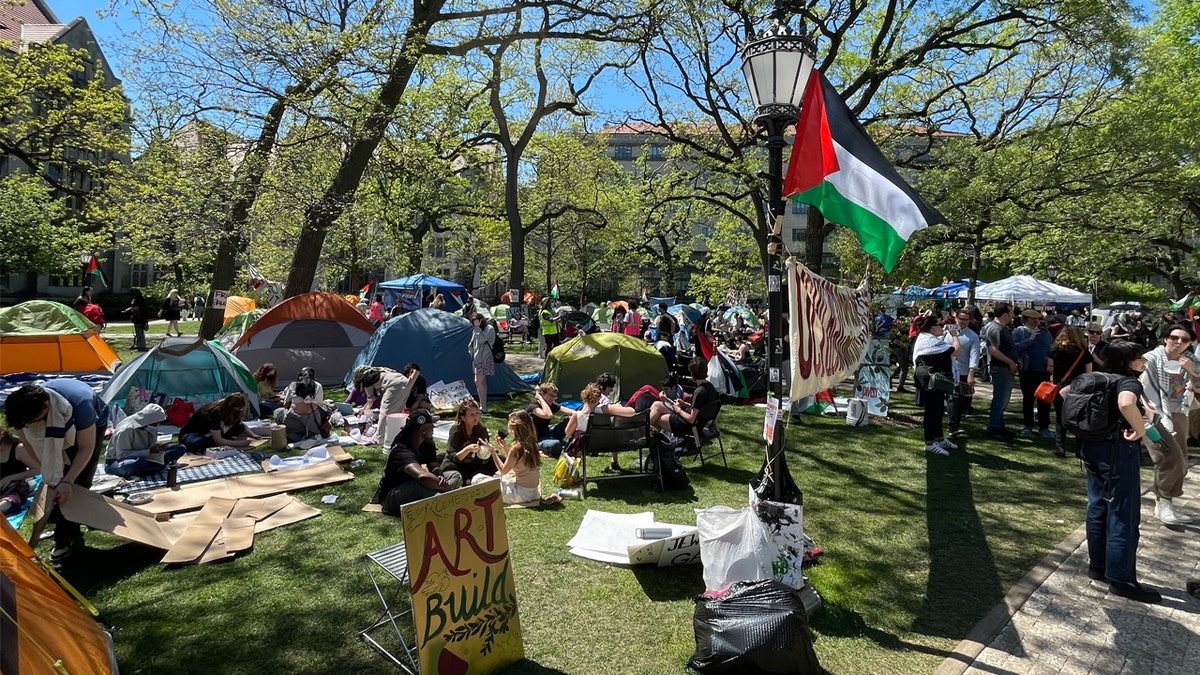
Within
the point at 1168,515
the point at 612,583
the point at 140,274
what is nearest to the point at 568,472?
the point at 612,583

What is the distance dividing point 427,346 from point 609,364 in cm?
324

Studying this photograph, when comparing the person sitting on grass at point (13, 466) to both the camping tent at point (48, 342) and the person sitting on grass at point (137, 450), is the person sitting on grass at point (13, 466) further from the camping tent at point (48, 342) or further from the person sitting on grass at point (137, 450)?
the camping tent at point (48, 342)

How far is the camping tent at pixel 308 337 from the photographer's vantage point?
1191 cm

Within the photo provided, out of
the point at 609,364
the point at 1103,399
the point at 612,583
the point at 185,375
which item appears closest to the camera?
the point at 1103,399

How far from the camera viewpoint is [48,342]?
472 inches

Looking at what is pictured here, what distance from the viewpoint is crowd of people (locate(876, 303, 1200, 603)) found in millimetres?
4371

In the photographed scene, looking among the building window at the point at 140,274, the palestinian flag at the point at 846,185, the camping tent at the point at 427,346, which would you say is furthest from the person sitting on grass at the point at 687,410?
the building window at the point at 140,274

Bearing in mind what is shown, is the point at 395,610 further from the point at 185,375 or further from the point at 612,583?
the point at 185,375

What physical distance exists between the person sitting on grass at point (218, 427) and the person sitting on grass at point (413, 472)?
11.0ft

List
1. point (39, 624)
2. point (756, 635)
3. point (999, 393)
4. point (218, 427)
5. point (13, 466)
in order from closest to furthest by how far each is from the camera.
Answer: point (39, 624)
point (756, 635)
point (13, 466)
point (218, 427)
point (999, 393)

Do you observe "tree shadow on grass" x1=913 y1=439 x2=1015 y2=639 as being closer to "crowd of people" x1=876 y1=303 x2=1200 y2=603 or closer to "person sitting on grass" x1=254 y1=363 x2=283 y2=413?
"crowd of people" x1=876 y1=303 x2=1200 y2=603

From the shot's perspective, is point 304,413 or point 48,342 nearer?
point 304,413

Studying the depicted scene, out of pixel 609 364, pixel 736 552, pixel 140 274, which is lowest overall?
pixel 736 552

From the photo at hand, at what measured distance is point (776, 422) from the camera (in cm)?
415
